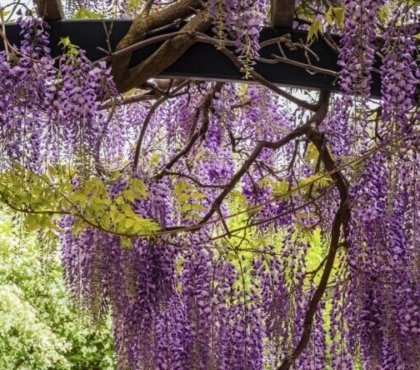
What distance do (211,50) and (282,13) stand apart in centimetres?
23

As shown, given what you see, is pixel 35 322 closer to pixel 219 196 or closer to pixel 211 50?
pixel 219 196


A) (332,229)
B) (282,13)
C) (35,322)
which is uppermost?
(35,322)

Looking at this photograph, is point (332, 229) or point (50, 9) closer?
point (50, 9)

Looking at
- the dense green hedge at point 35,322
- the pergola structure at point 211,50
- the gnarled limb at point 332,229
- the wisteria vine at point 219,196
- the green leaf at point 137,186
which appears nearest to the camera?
the wisteria vine at point 219,196

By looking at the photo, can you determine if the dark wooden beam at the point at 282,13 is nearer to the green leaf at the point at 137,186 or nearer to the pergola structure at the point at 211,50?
the pergola structure at the point at 211,50

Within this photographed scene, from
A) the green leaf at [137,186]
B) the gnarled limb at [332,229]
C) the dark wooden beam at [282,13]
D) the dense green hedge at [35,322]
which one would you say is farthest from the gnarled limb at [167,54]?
the dense green hedge at [35,322]

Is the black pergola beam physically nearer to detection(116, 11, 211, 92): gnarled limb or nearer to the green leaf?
detection(116, 11, 211, 92): gnarled limb

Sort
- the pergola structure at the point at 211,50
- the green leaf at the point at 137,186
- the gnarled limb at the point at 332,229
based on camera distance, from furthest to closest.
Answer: the gnarled limb at the point at 332,229 → the green leaf at the point at 137,186 → the pergola structure at the point at 211,50

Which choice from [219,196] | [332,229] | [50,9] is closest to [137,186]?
[219,196]

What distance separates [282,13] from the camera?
2.92m

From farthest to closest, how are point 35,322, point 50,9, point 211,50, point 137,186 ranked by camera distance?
point 35,322 < point 137,186 < point 211,50 < point 50,9

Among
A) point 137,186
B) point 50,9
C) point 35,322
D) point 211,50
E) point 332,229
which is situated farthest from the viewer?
point 35,322

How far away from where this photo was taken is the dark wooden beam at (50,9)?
9.32ft

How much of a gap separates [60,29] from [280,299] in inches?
Answer: 55.7
